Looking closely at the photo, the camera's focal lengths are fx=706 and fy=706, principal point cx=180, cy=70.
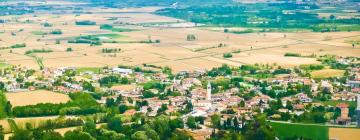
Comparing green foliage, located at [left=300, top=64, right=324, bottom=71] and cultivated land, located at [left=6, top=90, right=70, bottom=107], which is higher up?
cultivated land, located at [left=6, top=90, right=70, bottom=107]

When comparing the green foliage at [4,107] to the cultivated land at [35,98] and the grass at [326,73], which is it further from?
the grass at [326,73]

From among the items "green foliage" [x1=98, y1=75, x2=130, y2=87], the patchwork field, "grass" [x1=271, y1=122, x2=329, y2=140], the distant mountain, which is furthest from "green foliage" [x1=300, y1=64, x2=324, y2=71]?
the distant mountain

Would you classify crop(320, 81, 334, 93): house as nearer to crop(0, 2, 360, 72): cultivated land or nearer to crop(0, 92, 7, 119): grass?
crop(0, 2, 360, 72): cultivated land

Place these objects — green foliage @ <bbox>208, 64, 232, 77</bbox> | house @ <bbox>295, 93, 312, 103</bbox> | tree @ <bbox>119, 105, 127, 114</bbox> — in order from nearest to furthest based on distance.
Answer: tree @ <bbox>119, 105, 127, 114</bbox> < house @ <bbox>295, 93, 312, 103</bbox> < green foliage @ <bbox>208, 64, 232, 77</bbox>

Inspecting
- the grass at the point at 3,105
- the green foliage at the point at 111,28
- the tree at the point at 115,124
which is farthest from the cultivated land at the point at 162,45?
the tree at the point at 115,124

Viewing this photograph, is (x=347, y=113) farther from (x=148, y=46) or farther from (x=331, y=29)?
(x=331, y=29)
